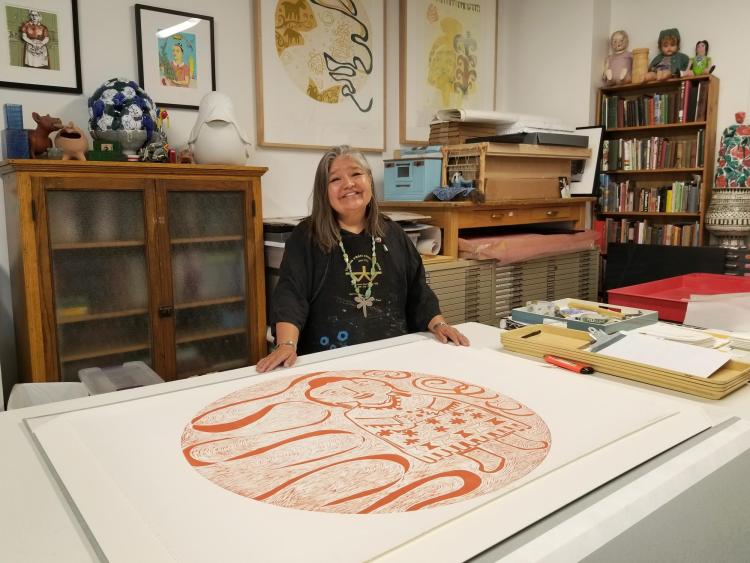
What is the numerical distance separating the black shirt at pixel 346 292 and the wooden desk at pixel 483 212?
1254mm

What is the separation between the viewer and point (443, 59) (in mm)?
3715

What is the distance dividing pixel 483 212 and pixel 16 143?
2.14 meters

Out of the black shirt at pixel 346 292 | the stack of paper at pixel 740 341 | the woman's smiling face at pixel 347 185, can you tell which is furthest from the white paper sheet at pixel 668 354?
the woman's smiling face at pixel 347 185

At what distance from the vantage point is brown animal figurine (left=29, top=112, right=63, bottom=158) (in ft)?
7.05

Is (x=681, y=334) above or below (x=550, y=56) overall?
below

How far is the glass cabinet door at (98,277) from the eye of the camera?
2184 mm

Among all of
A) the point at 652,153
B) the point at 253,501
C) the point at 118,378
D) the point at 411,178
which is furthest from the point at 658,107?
the point at 253,501

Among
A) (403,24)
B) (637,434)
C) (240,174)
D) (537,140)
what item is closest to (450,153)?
(537,140)

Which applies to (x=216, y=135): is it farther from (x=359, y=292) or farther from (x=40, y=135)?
(x=359, y=292)

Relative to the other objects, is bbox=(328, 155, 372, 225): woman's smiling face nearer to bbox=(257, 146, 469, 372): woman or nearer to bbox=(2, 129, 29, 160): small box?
bbox=(257, 146, 469, 372): woman

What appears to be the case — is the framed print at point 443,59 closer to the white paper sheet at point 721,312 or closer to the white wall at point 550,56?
the white wall at point 550,56

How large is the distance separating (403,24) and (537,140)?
104 cm

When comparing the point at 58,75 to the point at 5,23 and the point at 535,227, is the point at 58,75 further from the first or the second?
the point at 535,227

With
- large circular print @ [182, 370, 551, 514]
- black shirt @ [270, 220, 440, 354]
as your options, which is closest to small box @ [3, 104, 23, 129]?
black shirt @ [270, 220, 440, 354]
